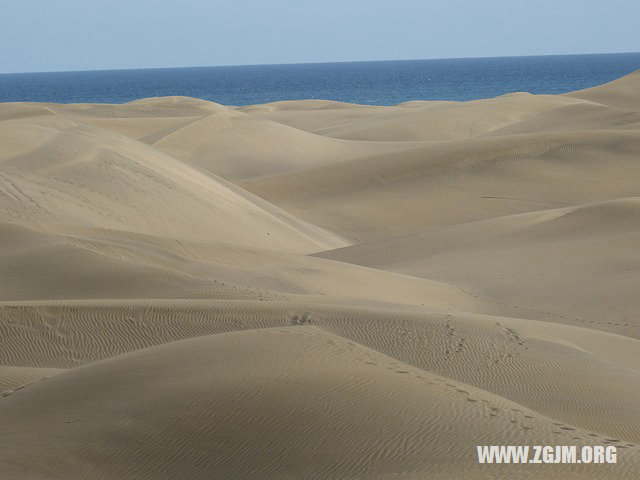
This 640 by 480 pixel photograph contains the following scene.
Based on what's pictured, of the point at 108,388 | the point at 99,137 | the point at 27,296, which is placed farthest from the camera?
the point at 99,137

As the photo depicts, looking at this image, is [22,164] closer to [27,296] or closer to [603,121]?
[27,296]

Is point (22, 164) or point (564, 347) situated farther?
point (22, 164)

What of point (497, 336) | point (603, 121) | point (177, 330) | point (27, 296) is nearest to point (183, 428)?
point (177, 330)

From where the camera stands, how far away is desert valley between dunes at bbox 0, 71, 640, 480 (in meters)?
4.24

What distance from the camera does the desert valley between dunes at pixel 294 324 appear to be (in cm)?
424

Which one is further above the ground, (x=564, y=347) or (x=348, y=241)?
(x=564, y=347)

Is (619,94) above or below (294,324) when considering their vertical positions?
below

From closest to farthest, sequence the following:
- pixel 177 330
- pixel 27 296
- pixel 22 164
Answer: pixel 177 330 < pixel 27 296 < pixel 22 164

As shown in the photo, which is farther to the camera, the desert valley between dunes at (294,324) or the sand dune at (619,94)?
the sand dune at (619,94)

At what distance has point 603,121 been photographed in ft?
93.5

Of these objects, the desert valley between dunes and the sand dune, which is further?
the sand dune

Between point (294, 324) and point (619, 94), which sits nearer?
point (294, 324)

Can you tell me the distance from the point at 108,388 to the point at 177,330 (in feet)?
5.72

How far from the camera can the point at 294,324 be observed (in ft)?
22.4
